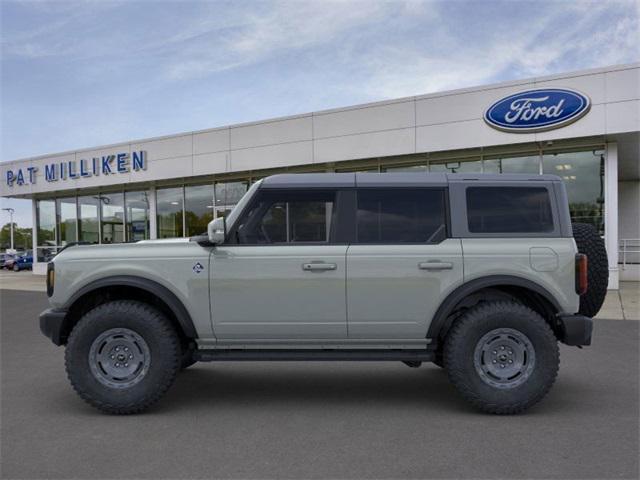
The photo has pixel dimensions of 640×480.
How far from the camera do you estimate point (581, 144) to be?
13.6m

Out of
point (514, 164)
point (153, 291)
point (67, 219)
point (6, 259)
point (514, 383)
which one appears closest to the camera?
point (514, 383)

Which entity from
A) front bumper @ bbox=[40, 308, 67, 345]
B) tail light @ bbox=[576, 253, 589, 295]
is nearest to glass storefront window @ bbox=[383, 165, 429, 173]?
tail light @ bbox=[576, 253, 589, 295]

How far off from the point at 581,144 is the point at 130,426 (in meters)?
13.0

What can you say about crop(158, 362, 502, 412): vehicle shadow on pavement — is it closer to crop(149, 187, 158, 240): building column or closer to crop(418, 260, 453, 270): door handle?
crop(418, 260, 453, 270): door handle

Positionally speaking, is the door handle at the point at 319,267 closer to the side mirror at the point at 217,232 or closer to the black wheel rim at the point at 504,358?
the side mirror at the point at 217,232

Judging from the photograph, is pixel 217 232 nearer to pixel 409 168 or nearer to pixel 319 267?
pixel 319 267

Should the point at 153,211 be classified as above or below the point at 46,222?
above

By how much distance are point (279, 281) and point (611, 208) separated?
454 inches

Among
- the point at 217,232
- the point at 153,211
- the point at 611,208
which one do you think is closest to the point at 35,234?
the point at 153,211

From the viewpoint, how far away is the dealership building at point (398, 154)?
508 inches

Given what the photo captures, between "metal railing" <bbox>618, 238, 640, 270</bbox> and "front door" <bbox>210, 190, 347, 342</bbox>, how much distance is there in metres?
15.4

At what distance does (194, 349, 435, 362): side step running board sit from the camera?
4.49 meters

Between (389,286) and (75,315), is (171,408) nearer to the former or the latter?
(75,315)

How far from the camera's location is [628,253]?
1819 centimetres
